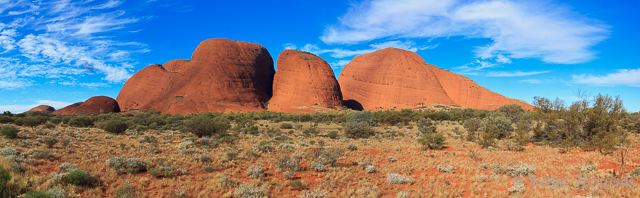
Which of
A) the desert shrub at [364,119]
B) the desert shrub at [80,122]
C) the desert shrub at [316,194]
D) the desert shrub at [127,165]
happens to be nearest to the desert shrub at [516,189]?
the desert shrub at [316,194]

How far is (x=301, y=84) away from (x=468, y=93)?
5229cm

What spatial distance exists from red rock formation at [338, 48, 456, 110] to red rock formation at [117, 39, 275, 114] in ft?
90.4

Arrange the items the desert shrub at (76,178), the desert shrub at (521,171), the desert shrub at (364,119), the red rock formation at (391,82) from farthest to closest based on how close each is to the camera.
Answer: the red rock formation at (391,82) < the desert shrub at (364,119) < the desert shrub at (521,171) < the desert shrub at (76,178)

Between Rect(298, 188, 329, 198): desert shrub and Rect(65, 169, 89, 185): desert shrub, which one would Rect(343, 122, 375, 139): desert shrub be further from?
Rect(65, 169, 89, 185): desert shrub

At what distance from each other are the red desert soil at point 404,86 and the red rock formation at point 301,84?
37.8 ft

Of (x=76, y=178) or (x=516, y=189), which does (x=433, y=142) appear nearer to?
(x=516, y=189)

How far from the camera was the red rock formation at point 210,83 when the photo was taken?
5734 cm

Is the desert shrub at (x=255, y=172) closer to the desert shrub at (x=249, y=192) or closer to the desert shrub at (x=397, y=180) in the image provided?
the desert shrub at (x=249, y=192)

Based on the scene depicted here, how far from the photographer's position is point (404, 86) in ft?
247

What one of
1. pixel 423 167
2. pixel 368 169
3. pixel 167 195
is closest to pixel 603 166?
pixel 423 167

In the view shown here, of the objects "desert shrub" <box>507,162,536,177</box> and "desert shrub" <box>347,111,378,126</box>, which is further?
"desert shrub" <box>347,111,378,126</box>

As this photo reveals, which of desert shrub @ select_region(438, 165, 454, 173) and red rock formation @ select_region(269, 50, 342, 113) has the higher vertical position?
red rock formation @ select_region(269, 50, 342, 113)

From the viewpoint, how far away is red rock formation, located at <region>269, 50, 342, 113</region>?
199ft

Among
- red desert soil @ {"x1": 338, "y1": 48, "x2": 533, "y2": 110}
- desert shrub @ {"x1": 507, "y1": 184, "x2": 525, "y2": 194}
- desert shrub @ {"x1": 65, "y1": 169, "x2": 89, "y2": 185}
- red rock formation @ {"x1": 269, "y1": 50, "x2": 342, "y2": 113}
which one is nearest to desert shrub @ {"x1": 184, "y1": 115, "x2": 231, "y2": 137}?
desert shrub @ {"x1": 65, "y1": 169, "x2": 89, "y2": 185}
